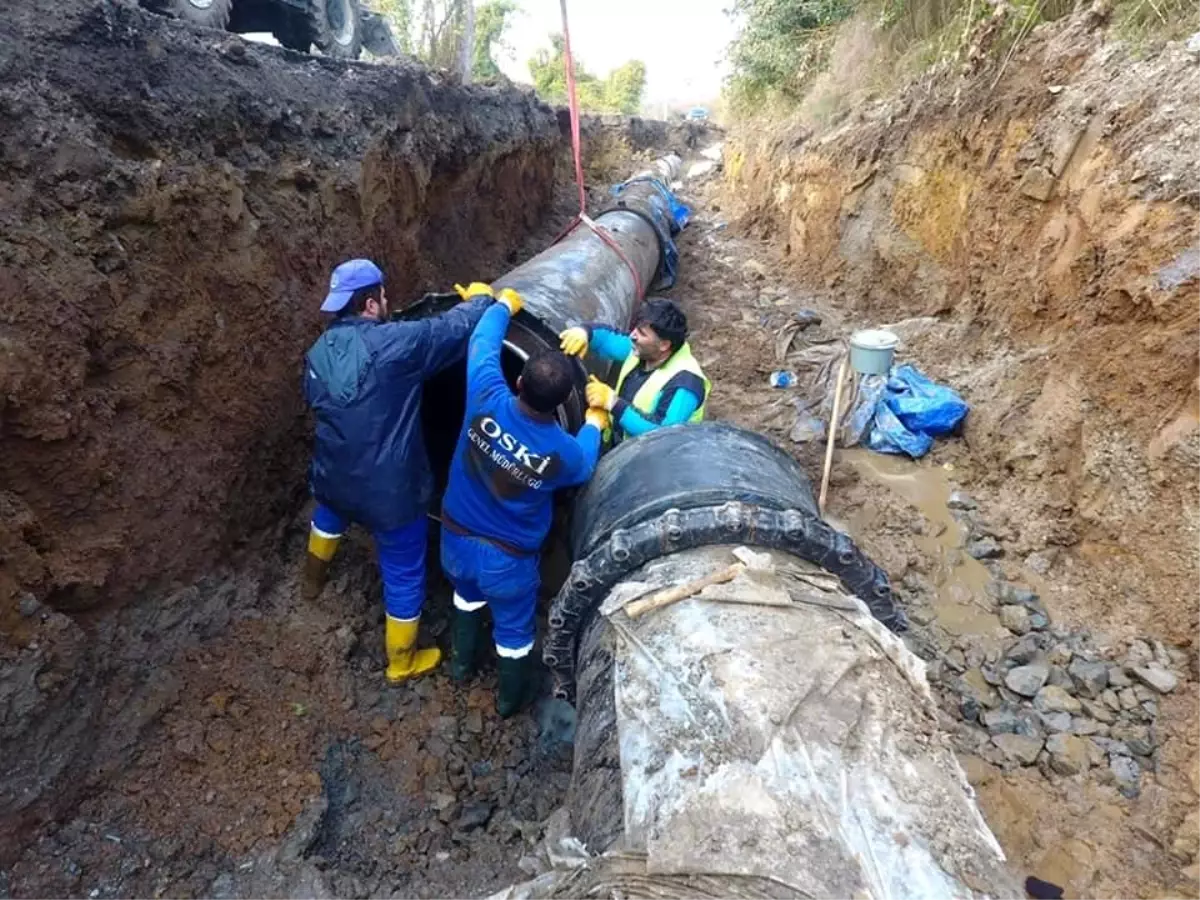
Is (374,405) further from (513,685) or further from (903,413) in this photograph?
(903,413)

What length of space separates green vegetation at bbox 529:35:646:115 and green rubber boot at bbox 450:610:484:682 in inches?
1050

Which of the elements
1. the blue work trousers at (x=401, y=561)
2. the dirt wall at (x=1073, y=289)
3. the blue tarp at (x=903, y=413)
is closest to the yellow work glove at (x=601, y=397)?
the blue work trousers at (x=401, y=561)

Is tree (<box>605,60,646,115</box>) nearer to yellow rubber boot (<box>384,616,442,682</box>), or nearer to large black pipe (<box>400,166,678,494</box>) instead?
large black pipe (<box>400,166,678,494</box>)

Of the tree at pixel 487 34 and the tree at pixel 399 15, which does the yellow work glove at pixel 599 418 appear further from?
the tree at pixel 487 34

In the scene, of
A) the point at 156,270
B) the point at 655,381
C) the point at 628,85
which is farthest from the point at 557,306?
the point at 628,85

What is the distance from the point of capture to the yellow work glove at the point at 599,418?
3.12m

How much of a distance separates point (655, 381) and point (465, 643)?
4.98 ft

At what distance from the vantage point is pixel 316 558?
3295 millimetres

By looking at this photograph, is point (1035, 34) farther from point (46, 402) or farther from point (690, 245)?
point (46, 402)

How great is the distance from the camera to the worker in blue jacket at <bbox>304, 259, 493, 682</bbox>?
290cm

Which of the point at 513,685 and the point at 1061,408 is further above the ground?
the point at 1061,408

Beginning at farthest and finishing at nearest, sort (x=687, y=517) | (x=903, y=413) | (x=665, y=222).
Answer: (x=665, y=222) < (x=903, y=413) < (x=687, y=517)

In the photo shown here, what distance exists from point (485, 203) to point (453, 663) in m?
4.25

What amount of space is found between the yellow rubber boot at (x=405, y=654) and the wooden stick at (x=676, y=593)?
159 cm
